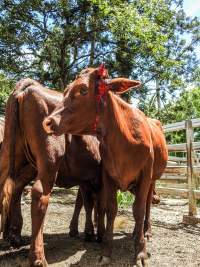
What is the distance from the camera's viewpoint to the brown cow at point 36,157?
4.17 metres

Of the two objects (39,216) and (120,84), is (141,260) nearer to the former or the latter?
(39,216)

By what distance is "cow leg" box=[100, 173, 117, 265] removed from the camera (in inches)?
176

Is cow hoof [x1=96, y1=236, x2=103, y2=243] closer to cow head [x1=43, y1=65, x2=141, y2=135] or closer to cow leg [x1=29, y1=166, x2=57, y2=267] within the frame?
cow leg [x1=29, y1=166, x2=57, y2=267]

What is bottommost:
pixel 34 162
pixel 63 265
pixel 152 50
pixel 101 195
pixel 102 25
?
pixel 63 265

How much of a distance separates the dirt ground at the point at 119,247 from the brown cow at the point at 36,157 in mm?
396

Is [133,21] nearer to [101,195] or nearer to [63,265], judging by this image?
[101,195]

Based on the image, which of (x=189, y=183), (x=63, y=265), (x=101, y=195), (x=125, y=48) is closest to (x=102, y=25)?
(x=125, y=48)

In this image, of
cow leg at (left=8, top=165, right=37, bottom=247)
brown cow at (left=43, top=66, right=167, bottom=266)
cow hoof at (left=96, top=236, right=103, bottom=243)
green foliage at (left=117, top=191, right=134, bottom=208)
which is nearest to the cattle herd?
brown cow at (left=43, top=66, right=167, bottom=266)

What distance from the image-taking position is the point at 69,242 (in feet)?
17.7

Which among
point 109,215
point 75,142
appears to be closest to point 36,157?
point 75,142

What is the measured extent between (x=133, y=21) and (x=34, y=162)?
9.35 metres

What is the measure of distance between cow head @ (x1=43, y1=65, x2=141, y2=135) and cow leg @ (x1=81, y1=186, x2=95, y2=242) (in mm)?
1621

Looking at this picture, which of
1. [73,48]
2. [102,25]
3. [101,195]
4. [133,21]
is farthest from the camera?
[73,48]

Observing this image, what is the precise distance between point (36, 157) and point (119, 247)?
1.63m
